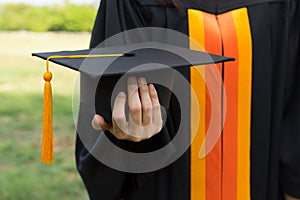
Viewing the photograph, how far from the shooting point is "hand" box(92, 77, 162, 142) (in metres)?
1.23

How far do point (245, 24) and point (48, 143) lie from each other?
57cm

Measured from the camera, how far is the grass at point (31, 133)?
4.09 metres

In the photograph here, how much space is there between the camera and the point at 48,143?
1355 mm

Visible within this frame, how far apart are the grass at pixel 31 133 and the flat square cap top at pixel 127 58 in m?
2.75

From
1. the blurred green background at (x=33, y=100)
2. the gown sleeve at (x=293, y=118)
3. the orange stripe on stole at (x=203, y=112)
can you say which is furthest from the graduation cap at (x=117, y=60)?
the blurred green background at (x=33, y=100)

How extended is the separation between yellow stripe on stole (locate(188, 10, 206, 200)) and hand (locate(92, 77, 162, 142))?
21cm

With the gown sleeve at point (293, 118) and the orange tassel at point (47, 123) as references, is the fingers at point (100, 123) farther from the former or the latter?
the gown sleeve at point (293, 118)

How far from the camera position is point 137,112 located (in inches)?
48.0

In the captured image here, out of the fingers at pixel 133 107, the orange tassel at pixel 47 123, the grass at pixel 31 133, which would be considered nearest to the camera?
the fingers at pixel 133 107

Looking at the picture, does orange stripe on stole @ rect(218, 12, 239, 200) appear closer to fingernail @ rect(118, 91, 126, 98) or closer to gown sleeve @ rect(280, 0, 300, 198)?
gown sleeve @ rect(280, 0, 300, 198)

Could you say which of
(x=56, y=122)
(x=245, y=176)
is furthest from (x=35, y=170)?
(x=245, y=176)

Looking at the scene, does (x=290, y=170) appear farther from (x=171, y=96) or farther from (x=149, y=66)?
(x=149, y=66)

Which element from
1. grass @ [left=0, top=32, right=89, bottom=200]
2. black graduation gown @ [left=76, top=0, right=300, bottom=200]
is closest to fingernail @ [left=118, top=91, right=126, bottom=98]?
black graduation gown @ [left=76, top=0, right=300, bottom=200]

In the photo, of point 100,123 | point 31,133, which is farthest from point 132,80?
point 31,133
